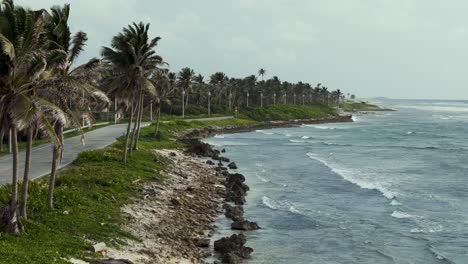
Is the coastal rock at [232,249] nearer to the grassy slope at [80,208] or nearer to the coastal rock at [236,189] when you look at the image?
the grassy slope at [80,208]

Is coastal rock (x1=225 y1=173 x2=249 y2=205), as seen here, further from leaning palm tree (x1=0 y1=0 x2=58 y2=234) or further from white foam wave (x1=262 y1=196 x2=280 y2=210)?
leaning palm tree (x1=0 y1=0 x2=58 y2=234)

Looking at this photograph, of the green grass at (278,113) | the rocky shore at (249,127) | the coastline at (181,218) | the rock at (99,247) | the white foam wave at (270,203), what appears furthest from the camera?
the green grass at (278,113)

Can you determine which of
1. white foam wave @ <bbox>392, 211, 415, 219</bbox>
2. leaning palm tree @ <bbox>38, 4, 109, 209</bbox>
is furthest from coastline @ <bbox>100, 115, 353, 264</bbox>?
white foam wave @ <bbox>392, 211, 415, 219</bbox>

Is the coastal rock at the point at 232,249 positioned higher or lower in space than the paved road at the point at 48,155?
lower

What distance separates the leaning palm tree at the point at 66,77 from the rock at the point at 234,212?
1191 centimetres

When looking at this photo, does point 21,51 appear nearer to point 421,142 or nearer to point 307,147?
point 307,147

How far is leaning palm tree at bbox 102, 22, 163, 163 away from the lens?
118ft

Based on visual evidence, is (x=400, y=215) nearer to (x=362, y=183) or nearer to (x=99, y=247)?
(x=362, y=183)

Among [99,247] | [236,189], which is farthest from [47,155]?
[99,247]

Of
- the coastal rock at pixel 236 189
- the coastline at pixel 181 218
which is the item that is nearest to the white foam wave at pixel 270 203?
the coastal rock at pixel 236 189

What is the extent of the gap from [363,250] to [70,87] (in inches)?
695

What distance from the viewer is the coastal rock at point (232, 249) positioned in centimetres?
2309

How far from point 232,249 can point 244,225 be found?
538 centimetres

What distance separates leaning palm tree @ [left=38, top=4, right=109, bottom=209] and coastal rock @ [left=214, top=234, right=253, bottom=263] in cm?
860
